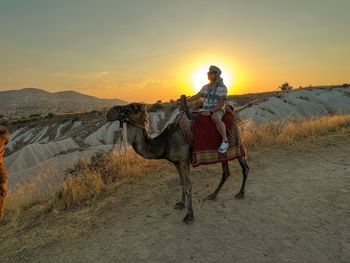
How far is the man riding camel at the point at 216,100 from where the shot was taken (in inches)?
300

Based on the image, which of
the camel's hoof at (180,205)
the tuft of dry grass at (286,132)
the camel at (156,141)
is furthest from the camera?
the tuft of dry grass at (286,132)

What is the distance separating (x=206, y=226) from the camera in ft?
23.7

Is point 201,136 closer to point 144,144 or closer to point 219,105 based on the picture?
point 219,105

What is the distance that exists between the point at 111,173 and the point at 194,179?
8.51 ft

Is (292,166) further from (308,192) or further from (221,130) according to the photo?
(221,130)

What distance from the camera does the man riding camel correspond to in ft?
25.0

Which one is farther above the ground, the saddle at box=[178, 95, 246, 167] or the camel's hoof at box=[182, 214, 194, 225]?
the saddle at box=[178, 95, 246, 167]

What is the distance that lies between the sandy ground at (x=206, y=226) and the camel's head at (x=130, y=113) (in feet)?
6.85

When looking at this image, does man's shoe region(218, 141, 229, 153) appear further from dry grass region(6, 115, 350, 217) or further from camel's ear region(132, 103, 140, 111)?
dry grass region(6, 115, 350, 217)

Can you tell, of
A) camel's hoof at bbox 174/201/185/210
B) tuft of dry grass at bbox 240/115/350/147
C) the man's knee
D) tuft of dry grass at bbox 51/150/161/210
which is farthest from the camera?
tuft of dry grass at bbox 240/115/350/147

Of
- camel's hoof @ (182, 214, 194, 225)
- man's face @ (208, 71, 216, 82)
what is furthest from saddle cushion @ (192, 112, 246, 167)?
camel's hoof @ (182, 214, 194, 225)

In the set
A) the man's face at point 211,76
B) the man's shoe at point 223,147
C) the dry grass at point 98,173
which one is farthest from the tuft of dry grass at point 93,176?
the man's face at point 211,76

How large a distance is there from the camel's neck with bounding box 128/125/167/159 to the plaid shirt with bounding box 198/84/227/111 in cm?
128

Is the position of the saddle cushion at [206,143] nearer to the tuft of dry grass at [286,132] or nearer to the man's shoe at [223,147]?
the man's shoe at [223,147]
